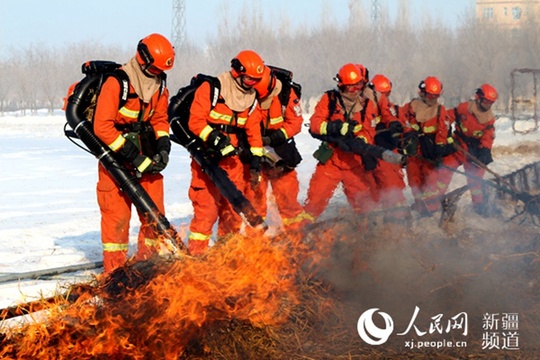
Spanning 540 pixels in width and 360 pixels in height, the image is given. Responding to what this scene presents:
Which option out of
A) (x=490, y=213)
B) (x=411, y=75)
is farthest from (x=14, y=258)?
(x=411, y=75)

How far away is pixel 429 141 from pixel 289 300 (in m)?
5.53

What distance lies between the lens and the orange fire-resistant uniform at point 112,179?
5402mm

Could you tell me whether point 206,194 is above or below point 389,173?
above

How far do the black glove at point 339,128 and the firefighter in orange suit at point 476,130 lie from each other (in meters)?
2.74

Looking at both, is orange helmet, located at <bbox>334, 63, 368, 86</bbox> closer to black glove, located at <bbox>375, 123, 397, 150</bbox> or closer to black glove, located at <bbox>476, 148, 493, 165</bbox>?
black glove, located at <bbox>375, 123, 397, 150</bbox>

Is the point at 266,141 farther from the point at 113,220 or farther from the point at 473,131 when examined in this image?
the point at 473,131

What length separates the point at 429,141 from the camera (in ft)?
30.6

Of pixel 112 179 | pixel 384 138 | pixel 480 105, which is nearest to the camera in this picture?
pixel 112 179

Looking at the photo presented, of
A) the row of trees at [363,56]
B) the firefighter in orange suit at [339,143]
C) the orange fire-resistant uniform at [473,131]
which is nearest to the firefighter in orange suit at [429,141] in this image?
the orange fire-resistant uniform at [473,131]

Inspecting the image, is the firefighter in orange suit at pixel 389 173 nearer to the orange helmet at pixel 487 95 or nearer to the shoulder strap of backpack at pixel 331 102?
the shoulder strap of backpack at pixel 331 102

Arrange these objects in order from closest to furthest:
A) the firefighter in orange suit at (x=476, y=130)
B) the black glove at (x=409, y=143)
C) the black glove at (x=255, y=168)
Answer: the black glove at (x=255, y=168) < the black glove at (x=409, y=143) < the firefighter in orange suit at (x=476, y=130)

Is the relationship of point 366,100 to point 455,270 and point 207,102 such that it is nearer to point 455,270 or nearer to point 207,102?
point 207,102

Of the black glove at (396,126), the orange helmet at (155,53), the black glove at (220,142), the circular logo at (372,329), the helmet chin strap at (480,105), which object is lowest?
the helmet chin strap at (480,105)

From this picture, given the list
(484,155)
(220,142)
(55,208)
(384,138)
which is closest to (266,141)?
(220,142)
